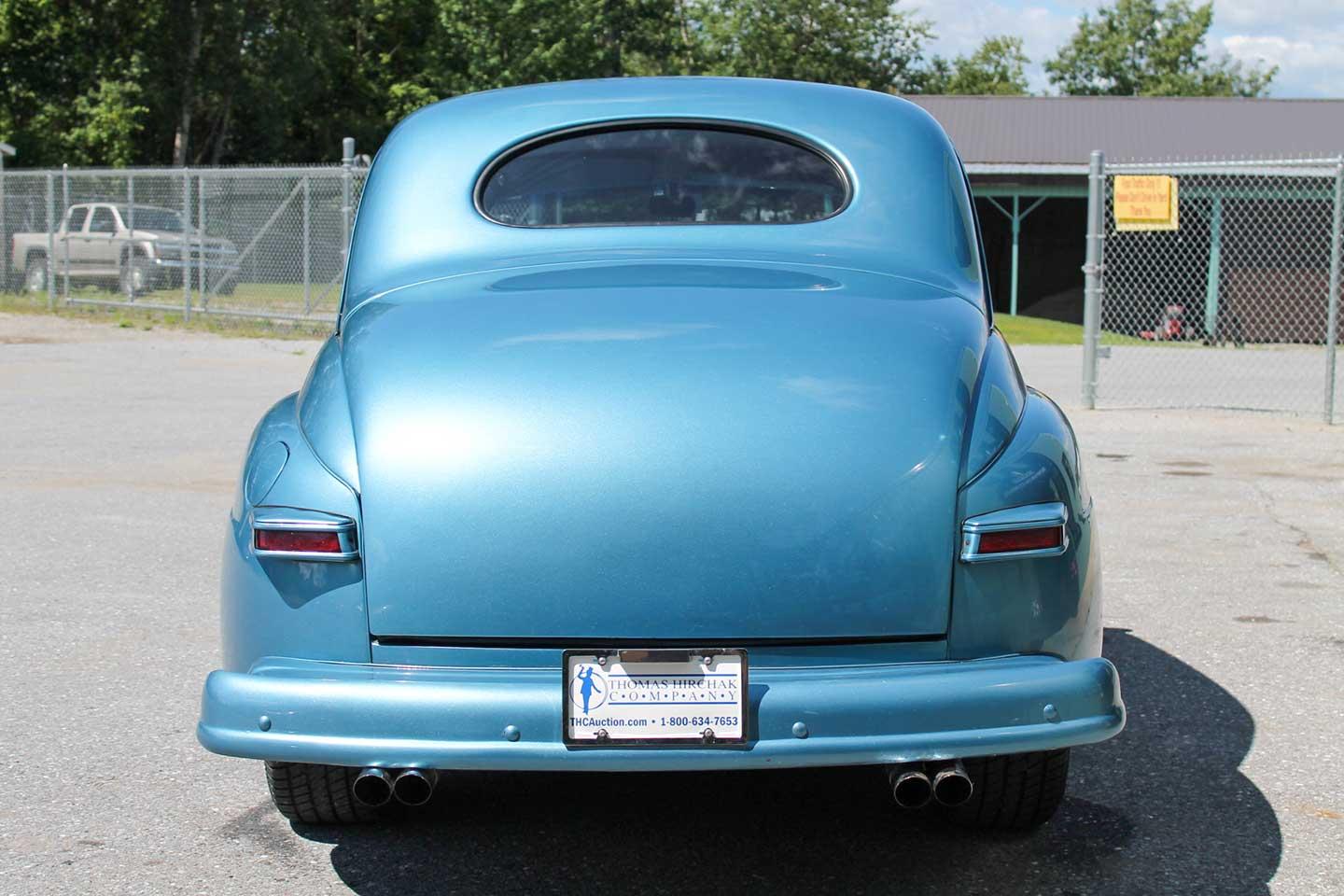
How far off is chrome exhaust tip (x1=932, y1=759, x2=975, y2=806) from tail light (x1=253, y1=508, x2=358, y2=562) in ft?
4.00

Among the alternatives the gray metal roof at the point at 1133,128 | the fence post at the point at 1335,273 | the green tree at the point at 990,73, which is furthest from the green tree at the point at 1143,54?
the fence post at the point at 1335,273

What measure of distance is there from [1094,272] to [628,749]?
34.6 ft

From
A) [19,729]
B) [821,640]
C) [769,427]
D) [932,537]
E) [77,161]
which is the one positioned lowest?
[19,729]

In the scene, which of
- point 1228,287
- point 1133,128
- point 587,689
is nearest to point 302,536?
point 587,689

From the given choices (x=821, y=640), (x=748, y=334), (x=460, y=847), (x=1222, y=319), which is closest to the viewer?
(x=821, y=640)

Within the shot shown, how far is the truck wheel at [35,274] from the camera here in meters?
24.8

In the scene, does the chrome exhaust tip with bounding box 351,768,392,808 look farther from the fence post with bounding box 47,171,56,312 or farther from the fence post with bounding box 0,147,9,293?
the fence post with bounding box 0,147,9,293

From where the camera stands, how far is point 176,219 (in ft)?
78.1

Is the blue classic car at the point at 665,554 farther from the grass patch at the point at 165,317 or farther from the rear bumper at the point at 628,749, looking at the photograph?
the grass patch at the point at 165,317

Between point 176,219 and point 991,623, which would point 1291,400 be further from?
point 176,219

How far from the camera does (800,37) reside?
55188 mm

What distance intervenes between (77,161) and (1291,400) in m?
32.9

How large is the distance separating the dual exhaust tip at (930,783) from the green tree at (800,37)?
51.7 metres

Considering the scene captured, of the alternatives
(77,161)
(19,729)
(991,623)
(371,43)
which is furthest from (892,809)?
(371,43)
